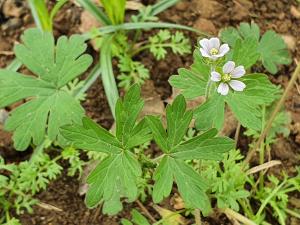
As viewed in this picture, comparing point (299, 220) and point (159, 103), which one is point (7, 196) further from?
point (299, 220)

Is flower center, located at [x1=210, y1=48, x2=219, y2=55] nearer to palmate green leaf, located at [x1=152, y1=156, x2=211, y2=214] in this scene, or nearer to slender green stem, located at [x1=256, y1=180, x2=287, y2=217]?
palmate green leaf, located at [x1=152, y1=156, x2=211, y2=214]

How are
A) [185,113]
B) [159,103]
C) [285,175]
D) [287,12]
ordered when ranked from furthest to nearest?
[287,12]
[159,103]
[285,175]
[185,113]

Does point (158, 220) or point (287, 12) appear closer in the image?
point (158, 220)

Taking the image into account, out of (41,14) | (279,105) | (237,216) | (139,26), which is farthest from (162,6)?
(237,216)

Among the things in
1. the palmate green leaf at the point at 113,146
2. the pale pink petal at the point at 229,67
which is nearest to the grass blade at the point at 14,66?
the palmate green leaf at the point at 113,146

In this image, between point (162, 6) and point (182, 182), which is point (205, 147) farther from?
point (162, 6)

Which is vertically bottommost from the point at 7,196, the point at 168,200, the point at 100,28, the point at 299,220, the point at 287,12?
the point at 299,220

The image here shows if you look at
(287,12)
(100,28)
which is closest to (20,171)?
(100,28)
